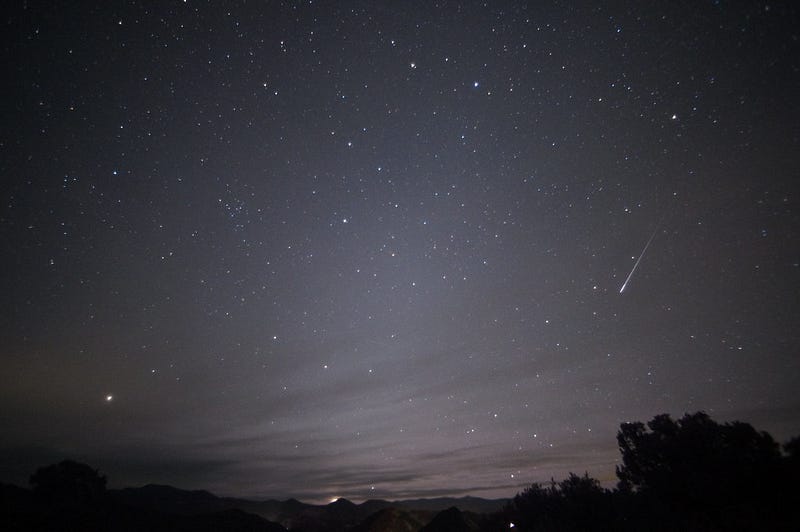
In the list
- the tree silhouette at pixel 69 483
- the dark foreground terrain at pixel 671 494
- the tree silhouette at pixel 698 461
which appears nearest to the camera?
the dark foreground terrain at pixel 671 494

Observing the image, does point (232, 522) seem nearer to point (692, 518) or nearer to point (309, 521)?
point (309, 521)

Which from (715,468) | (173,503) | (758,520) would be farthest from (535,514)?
(173,503)

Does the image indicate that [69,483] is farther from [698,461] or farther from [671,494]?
[698,461]

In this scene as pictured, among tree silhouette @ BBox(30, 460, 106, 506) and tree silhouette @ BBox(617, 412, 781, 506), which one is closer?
tree silhouette @ BBox(617, 412, 781, 506)

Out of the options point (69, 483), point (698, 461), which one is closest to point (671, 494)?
point (698, 461)

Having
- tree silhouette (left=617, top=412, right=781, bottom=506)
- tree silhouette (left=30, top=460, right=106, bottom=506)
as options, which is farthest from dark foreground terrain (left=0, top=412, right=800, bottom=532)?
tree silhouette (left=30, top=460, right=106, bottom=506)

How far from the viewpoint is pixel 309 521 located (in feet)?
344

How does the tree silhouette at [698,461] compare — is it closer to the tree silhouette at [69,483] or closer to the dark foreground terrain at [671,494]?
the dark foreground terrain at [671,494]

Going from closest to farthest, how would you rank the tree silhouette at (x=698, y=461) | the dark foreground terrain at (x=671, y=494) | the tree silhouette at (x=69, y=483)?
the dark foreground terrain at (x=671, y=494) < the tree silhouette at (x=698, y=461) < the tree silhouette at (x=69, y=483)

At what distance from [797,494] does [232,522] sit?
70506mm

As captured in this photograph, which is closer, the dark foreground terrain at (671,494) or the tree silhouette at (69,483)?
the dark foreground terrain at (671,494)

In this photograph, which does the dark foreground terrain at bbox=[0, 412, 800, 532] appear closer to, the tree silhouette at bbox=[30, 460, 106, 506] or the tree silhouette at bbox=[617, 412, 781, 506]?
the tree silhouette at bbox=[617, 412, 781, 506]

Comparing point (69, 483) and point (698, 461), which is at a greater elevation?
point (698, 461)

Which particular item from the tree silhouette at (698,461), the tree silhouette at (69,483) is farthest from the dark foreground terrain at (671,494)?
the tree silhouette at (69,483)
